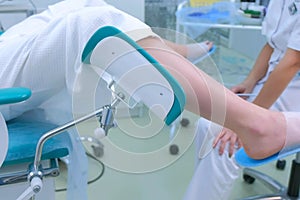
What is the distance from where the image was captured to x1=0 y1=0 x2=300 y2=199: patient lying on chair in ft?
2.47

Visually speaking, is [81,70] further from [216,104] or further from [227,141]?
[227,141]

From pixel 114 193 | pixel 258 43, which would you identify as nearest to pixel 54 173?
pixel 114 193

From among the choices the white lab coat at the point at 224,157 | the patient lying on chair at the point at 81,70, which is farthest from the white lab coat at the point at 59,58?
the white lab coat at the point at 224,157

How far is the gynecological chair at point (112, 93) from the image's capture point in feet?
2.19

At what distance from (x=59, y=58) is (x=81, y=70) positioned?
0.29 feet

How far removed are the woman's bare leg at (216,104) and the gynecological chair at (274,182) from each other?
0.41 feet

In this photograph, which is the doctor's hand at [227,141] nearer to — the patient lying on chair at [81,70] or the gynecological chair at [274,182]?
the gynecological chair at [274,182]

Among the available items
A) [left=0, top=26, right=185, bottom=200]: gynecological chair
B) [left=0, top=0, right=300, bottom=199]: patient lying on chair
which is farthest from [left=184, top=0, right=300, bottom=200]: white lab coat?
[left=0, top=26, right=185, bottom=200]: gynecological chair

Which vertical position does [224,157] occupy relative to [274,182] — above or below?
above

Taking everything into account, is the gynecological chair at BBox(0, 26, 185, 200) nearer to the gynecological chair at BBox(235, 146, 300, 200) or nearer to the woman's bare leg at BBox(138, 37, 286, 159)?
the woman's bare leg at BBox(138, 37, 286, 159)

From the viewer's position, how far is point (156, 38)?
0.77 metres

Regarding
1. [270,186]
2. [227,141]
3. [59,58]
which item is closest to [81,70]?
[59,58]

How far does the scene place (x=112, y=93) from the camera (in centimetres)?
76

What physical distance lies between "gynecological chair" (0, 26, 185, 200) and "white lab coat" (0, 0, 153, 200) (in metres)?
0.06
